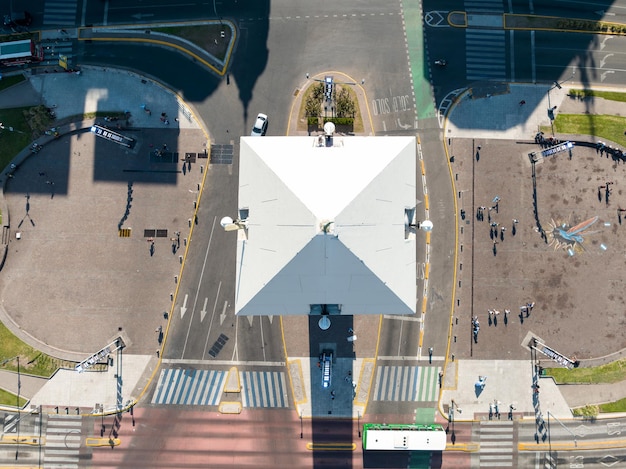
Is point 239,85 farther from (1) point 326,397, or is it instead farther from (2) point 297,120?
(1) point 326,397

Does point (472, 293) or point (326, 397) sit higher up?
point (472, 293)

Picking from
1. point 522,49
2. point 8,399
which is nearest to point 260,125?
point 522,49

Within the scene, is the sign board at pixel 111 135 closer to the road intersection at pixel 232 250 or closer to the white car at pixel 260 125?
the road intersection at pixel 232 250

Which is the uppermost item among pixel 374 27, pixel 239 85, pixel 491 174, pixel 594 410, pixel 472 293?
pixel 374 27

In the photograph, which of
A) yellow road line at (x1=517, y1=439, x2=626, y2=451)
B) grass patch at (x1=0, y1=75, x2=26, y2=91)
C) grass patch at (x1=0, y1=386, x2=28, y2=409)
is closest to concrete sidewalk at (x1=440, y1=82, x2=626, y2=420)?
yellow road line at (x1=517, y1=439, x2=626, y2=451)

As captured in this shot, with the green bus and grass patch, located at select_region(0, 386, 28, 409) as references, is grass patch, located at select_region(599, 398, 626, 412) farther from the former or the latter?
grass patch, located at select_region(0, 386, 28, 409)

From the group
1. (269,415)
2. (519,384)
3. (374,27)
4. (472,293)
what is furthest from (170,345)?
(374,27)
